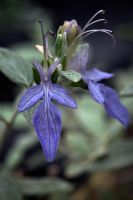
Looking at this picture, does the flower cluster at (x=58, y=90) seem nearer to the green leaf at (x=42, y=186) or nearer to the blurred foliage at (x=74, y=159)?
the blurred foliage at (x=74, y=159)

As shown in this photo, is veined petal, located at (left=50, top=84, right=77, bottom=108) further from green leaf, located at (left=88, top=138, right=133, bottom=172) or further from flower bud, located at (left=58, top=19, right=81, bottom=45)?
green leaf, located at (left=88, top=138, right=133, bottom=172)

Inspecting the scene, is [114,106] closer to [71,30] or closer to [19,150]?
[71,30]

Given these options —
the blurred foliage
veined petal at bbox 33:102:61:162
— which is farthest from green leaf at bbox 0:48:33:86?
veined petal at bbox 33:102:61:162

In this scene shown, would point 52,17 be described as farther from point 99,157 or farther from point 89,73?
point 89,73

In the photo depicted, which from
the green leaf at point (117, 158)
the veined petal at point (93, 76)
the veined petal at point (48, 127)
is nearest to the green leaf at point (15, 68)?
the veined petal at point (93, 76)

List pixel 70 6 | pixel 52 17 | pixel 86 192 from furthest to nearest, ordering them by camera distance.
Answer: pixel 70 6
pixel 52 17
pixel 86 192

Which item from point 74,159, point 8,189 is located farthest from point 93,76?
point 74,159

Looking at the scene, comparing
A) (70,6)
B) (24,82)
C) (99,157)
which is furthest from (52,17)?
(24,82)
